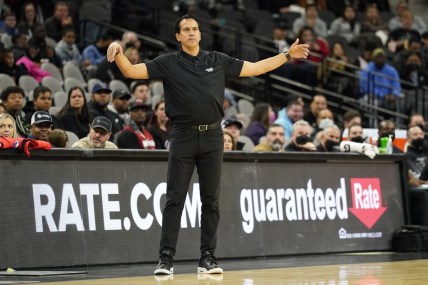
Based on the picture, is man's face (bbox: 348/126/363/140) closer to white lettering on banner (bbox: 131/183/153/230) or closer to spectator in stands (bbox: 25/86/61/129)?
spectator in stands (bbox: 25/86/61/129)

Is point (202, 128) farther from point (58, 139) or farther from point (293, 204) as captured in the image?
point (293, 204)

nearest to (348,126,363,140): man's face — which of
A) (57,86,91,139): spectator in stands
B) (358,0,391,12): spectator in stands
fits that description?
(57,86,91,139): spectator in stands

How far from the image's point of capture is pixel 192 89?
9625 mm

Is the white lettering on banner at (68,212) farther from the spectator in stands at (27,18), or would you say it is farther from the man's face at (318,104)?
the man's face at (318,104)

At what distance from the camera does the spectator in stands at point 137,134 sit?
13.3m

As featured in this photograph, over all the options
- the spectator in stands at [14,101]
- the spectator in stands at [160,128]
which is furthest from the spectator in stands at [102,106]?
the spectator in stands at [14,101]

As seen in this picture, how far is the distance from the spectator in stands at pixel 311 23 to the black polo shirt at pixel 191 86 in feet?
45.4

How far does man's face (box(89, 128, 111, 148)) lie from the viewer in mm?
12086

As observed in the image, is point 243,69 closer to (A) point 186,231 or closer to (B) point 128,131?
(A) point 186,231

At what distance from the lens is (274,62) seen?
9906 millimetres

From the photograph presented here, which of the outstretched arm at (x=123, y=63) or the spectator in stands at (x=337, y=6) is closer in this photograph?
the outstretched arm at (x=123, y=63)

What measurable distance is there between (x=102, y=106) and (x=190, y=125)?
5162mm

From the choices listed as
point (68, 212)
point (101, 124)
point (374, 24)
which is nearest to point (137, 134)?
point (101, 124)

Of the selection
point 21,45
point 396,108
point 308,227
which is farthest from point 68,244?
point 396,108
